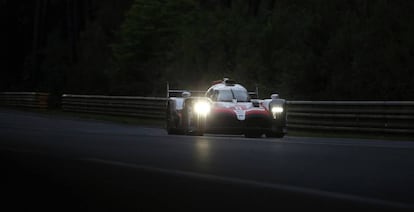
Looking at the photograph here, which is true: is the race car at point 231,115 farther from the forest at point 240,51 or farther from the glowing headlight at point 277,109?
the forest at point 240,51

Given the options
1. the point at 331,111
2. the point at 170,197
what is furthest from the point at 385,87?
the point at 170,197

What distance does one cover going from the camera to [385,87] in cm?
2634

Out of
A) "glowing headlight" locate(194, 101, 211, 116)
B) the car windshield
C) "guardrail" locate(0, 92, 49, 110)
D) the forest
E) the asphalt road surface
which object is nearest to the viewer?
the asphalt road surface

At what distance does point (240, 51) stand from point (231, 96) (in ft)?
44.2

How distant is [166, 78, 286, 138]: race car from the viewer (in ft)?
75.3

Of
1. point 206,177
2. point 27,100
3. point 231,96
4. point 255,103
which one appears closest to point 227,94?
point 231,96

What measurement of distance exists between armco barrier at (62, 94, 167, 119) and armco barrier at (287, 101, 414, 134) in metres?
9.59

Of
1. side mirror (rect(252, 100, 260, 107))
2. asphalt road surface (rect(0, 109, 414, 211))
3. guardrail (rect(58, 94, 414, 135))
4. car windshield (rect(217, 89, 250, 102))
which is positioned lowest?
asphalt road surface (rect(0, 109, 414, 211))

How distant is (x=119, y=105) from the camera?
40.0 meters

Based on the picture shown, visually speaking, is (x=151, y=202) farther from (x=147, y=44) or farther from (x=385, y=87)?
(x=147, y=44)

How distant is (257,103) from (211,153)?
8206mm

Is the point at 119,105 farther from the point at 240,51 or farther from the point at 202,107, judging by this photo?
the point at 202,107

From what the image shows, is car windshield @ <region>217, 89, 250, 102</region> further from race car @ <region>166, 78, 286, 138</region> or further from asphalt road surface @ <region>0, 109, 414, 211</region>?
asphalt road surface @ <region>0, 109, 414, 211</region>

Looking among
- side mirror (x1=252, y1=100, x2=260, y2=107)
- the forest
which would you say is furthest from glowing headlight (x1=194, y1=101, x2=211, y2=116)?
the forest
